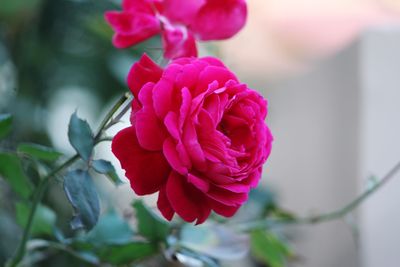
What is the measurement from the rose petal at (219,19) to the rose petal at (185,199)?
0.12m

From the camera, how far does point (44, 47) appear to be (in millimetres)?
783

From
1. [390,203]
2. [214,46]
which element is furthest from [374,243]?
[214,46]

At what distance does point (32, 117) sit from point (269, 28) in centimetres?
54

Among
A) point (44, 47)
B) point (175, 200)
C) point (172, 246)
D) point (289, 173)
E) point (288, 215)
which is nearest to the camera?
point (175, 200)

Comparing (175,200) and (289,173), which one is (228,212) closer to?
(175,200)

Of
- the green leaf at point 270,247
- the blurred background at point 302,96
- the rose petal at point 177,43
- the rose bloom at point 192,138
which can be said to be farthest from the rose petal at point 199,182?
the blurred background at point 302,96

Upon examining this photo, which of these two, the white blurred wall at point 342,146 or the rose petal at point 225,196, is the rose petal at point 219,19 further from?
the white blurred wall at point 342,146

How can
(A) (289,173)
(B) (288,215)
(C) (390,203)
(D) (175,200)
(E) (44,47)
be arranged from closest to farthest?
(D) (175,200) → (B) (288,215) → (C) (390,203) → (E) (44,47) → (A) (289,173)

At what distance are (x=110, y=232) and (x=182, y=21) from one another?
0.47ft

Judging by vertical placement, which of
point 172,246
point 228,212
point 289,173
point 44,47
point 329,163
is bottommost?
point 289,173

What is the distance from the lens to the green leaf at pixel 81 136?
25 centimetres

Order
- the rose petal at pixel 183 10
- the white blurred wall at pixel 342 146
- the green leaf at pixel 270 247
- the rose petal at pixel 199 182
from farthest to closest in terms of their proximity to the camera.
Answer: the white blurred wall at pixel 342 146 → the green leaf at pixel 270 247 → the rose petal at pixel 183 10 → the rose petal at pixel 199 182

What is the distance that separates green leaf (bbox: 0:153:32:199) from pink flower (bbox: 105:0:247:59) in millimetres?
94

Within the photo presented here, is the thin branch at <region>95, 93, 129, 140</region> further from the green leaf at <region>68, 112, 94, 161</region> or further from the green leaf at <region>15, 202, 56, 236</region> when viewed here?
the green leaf at <region>15, 202, 56, 236</region>
